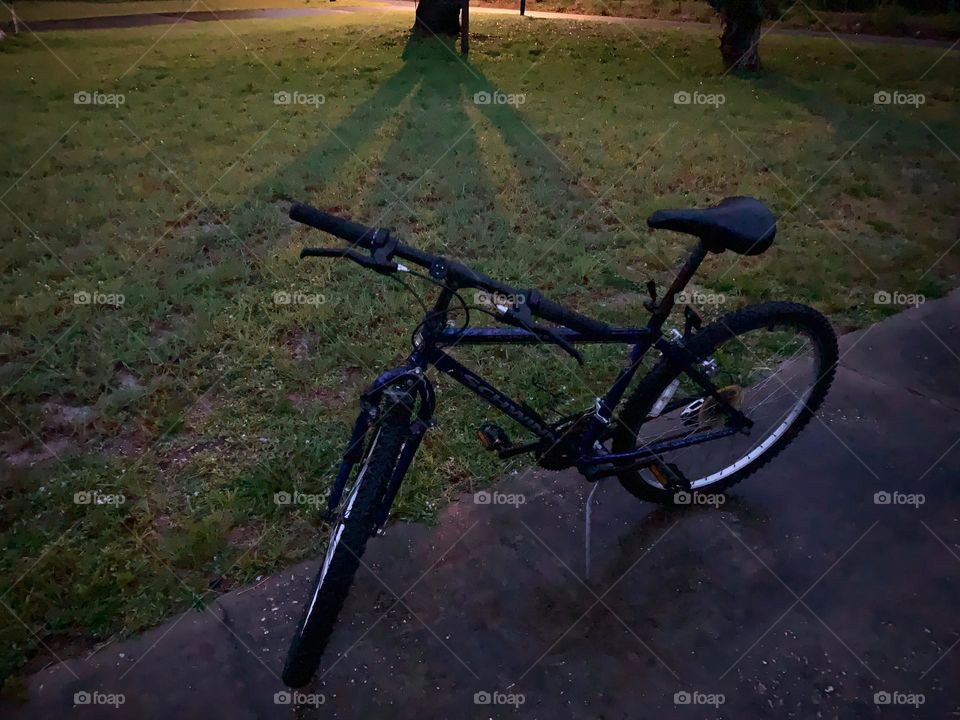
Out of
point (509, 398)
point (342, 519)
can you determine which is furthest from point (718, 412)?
point (342, 519)

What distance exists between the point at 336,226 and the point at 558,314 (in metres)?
0.67

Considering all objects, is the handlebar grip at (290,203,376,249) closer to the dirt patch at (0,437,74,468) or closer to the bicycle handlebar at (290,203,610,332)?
the bicycle handlebar at (290,203,610,332)

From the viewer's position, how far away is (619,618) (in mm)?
2426

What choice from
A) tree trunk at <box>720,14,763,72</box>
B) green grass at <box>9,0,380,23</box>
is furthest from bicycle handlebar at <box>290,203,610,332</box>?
green grass at <box>9,0,380,23</box>

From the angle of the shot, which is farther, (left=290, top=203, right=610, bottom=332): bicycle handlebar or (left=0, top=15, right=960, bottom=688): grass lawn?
(left=0, top=15, right=960, bottom=688): grass lawn

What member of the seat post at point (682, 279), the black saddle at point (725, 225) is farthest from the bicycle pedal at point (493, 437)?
the black saddle at point (725, 225)

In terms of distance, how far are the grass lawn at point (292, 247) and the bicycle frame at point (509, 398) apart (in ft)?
2.08

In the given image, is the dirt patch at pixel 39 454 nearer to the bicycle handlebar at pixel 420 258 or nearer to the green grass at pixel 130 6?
the bicycle handlebar at pixel 420 258

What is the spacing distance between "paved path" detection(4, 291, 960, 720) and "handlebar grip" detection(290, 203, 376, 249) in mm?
1410

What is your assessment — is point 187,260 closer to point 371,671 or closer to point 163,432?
point 163,432

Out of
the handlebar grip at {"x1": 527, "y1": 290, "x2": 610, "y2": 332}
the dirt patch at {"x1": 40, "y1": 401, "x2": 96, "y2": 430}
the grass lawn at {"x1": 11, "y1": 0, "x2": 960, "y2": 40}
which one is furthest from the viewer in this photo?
the grass lawn at {"x1": 11, "y1": 0, "x2": 960, "y2": 40}

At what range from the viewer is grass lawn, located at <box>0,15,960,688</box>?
2.81 meters

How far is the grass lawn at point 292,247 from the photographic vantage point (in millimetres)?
2812

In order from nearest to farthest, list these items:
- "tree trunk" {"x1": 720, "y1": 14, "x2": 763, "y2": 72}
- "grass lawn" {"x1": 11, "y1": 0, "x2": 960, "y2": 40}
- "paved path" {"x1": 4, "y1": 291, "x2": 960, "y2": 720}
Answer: "paved path" {"x1": 4, "y1": 291, "x2": 960, "y2": 720}
"tree trunk" {"x1": 720, "y1": 14, "x2": 763, "y2": 72}
"grass lawn" {"x1": 11, "y1": 0, "x2": 960, "y2": 40}
